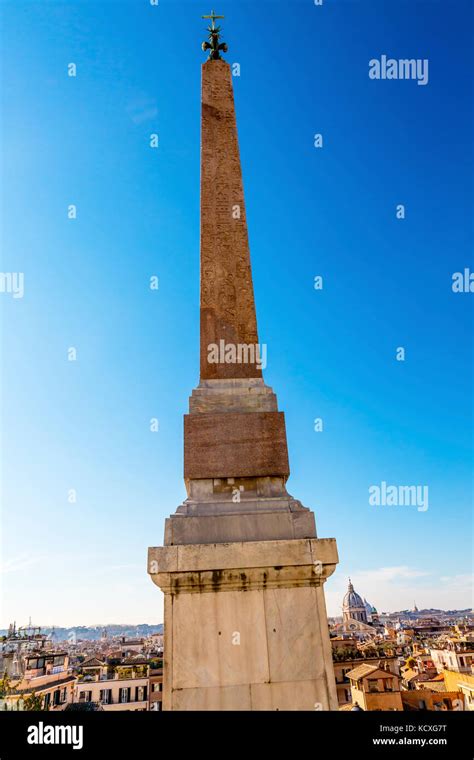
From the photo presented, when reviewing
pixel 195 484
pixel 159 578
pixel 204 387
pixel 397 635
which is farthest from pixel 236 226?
pixel 397 635

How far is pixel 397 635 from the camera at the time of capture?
241ft

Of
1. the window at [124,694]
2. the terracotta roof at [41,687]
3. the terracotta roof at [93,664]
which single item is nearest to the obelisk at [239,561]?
the terracotta roof at [41,687]

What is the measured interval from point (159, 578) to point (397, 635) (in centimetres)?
8256

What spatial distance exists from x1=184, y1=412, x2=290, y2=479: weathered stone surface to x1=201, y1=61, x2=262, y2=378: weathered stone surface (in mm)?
622

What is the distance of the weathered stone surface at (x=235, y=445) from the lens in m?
4.56

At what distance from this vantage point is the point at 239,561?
12.6ft

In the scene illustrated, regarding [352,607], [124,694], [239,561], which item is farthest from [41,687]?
[352,607]

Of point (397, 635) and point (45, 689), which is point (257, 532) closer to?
point (45, 689)

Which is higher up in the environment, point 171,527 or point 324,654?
point 171,527

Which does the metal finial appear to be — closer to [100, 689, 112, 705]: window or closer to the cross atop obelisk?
the cross atop obelisk

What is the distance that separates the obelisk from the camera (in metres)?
3.63

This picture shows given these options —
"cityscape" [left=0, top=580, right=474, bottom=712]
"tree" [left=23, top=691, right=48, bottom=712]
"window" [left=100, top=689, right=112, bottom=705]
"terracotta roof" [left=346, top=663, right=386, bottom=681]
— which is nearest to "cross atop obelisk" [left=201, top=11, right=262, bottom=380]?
"cityscape" [left=0, top=580, right=474, bottom=712]

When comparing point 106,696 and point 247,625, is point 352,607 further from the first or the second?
point 247,625

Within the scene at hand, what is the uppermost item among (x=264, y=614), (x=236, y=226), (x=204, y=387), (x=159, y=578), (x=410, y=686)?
(x=236, y=226)
